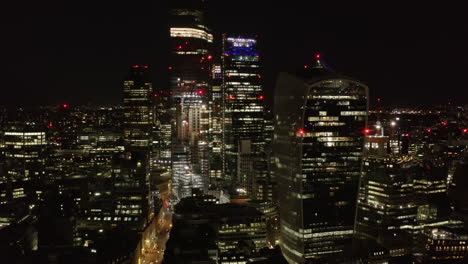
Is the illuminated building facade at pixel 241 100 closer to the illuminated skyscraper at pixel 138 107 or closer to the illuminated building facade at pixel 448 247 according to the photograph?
the illuminated skyscraper at pixel 138 107

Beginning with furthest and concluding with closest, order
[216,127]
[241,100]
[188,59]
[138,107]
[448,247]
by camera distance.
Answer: [188,59]
[138,107]
[216,127]
[241,100]
[448,247]

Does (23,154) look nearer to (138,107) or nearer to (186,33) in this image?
(138,107)

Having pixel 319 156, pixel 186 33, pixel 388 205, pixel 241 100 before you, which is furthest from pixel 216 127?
pixel 319 156

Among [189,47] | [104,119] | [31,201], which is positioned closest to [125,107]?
[189,47]

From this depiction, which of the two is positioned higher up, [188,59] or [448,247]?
[188,59]

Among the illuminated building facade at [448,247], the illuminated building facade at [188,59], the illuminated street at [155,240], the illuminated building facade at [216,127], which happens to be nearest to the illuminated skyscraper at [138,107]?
the illuminated building facade at [188,59]

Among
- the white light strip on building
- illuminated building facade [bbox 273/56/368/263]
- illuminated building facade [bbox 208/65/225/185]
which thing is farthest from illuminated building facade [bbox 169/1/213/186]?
illuminated building facade [bbox 273/56/368/263]
